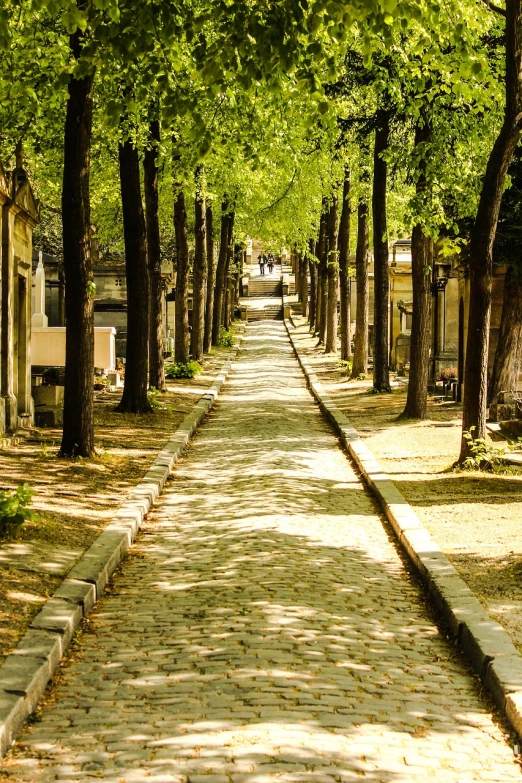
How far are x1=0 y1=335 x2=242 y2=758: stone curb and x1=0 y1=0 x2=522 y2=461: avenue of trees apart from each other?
3238 millimetres

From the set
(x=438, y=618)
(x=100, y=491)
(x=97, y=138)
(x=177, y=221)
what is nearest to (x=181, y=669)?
(x=438, y=618)

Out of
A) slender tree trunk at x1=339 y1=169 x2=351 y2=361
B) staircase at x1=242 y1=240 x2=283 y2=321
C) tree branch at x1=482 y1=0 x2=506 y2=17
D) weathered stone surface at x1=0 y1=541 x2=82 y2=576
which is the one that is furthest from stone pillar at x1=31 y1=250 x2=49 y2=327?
staircase at x1=242 y1=240 x2=283 y2=321

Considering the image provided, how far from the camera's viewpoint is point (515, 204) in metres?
17.9

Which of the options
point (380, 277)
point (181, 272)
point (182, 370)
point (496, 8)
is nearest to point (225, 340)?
point (182, 370)

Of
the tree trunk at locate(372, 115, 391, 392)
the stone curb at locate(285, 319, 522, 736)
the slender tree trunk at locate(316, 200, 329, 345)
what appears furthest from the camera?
the slender tree trunk at locate(316, 200, 329, 345)

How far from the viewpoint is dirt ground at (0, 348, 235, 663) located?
712 centimetres

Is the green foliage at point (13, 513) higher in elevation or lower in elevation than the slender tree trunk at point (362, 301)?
lower

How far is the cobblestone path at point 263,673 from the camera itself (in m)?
4.67

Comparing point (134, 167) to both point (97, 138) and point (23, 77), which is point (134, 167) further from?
point (23, 77)

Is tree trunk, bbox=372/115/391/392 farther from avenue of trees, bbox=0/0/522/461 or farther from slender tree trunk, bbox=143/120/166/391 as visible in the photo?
slender tree trunk, bbox=143/120/166/391

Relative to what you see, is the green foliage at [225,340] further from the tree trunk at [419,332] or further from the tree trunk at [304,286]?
the tree trunk at [419,332]

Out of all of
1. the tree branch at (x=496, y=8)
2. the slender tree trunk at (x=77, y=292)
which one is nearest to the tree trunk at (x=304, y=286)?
the tree branch at (x=496, y=8)

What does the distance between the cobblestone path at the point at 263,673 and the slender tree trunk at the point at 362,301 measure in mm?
15885

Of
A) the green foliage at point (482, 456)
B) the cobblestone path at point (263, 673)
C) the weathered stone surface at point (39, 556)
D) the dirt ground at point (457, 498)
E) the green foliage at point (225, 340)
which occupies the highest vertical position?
the green foliage at point (225, 340)
